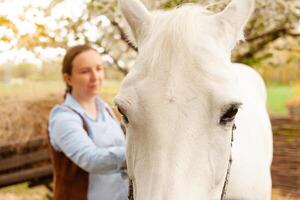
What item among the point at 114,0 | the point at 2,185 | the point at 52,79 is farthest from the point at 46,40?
the point at 52,79

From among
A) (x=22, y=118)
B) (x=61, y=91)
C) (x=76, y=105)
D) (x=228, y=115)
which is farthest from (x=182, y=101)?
(x=61, y=91)

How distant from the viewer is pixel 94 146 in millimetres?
2139

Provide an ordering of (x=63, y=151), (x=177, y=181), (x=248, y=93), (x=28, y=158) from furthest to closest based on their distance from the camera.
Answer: (x=28, y=158) → (x=248, y=93) → (x=63, y=151) → (x=177, y=181)

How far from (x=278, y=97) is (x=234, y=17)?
1348 centimetres

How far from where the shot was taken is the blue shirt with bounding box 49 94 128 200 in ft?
6.77

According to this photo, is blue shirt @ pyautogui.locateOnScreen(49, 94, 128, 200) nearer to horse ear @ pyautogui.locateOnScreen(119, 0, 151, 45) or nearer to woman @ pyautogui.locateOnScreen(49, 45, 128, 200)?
woman @ pyautogui.locateOnScreen(49, 45, 128, 200)

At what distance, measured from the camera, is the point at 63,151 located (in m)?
2.29

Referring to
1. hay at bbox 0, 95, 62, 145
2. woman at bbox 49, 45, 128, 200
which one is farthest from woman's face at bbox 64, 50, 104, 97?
hay at bbox 0, 95, 62, 145

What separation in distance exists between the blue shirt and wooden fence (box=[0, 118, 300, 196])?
199 cm

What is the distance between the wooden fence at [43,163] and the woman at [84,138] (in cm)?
193

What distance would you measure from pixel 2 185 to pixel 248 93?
2677 millimetres

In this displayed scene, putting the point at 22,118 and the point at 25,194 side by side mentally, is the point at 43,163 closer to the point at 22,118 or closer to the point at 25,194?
the point at 22,118

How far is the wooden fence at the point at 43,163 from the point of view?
13.5ft

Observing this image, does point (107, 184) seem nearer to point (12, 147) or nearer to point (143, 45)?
point (143, 45)
